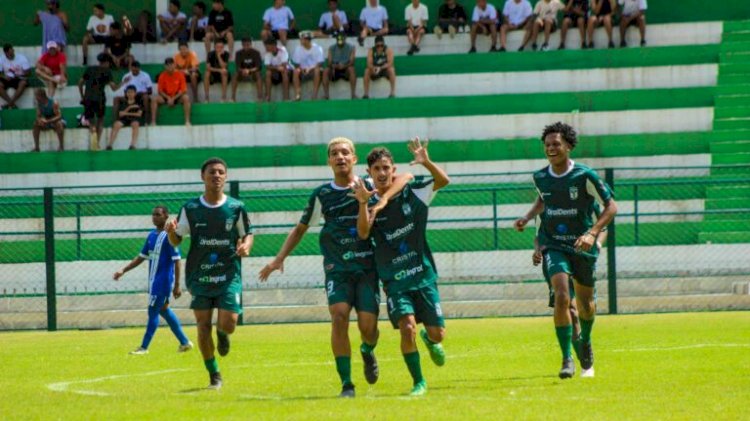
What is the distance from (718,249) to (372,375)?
14.6 meters

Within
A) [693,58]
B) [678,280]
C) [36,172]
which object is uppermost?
[693,58]

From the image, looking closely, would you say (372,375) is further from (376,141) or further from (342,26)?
(342,26)

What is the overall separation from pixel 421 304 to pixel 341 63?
64.5 ft

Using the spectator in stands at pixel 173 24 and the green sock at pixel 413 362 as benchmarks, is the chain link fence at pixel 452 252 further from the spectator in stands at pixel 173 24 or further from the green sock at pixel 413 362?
the green sock at pixel 413 362

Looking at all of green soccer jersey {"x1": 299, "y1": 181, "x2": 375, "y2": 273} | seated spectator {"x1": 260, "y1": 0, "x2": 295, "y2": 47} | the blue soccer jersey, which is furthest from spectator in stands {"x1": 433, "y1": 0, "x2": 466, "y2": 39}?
green soccer jersey {"x1": 299, "y1": 181, "x2": 375, "y2": 273}

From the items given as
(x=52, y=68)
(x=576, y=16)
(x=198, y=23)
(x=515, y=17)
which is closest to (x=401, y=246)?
(x=576, y=16)

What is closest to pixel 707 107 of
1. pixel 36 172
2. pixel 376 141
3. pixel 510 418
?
pixel 376 141

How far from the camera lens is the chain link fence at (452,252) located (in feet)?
75.7

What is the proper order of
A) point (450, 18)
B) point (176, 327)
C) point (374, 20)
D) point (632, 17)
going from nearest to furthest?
1. point (176, 327)
2. point (632, 17)
3. point (450, 18)
4. point (374, 20)

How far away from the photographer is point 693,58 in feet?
101

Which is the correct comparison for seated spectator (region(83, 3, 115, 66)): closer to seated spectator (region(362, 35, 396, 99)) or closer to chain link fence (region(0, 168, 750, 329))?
chain link fence (region(0, 168, 750, 329))

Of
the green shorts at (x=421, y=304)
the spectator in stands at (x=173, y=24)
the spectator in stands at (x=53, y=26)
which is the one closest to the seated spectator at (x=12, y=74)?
the spectator in stands at (x=53, y=26)

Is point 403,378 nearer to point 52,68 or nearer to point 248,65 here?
point 248,65

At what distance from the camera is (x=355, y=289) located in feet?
36.9
